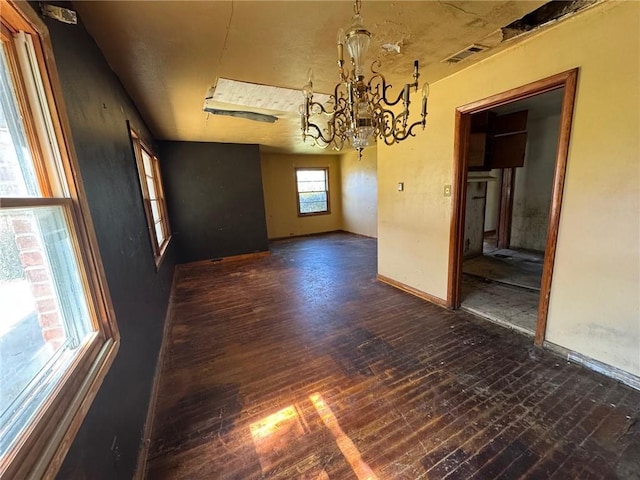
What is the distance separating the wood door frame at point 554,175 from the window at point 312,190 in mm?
5102

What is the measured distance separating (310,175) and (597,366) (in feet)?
21.4

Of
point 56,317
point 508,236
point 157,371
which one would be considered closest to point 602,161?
point 56,317

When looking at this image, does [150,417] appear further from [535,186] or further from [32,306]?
[535,186]

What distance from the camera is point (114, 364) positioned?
1204 mm

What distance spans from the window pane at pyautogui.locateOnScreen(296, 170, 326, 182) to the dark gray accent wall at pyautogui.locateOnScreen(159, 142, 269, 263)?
1.99m

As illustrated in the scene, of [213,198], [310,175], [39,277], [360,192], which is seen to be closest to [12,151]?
[39,277]

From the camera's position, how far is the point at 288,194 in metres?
7.16

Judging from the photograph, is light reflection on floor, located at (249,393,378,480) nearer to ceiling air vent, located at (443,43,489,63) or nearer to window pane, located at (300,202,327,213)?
ceiling air vent, located at (443,43,489,63)

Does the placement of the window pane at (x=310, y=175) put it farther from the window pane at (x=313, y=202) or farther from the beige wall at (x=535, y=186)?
the beige wall at (x=535, y=186)

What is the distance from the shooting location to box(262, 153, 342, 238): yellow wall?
689 cm

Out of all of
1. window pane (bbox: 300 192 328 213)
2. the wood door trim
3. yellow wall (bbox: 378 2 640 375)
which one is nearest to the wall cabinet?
yellow wall (bbox: 378 2 640 375)

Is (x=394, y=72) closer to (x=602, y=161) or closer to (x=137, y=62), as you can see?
(x=602, y=161)

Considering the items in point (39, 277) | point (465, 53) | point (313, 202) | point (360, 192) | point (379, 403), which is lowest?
point (379, 403)

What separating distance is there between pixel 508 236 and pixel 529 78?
4063mm
